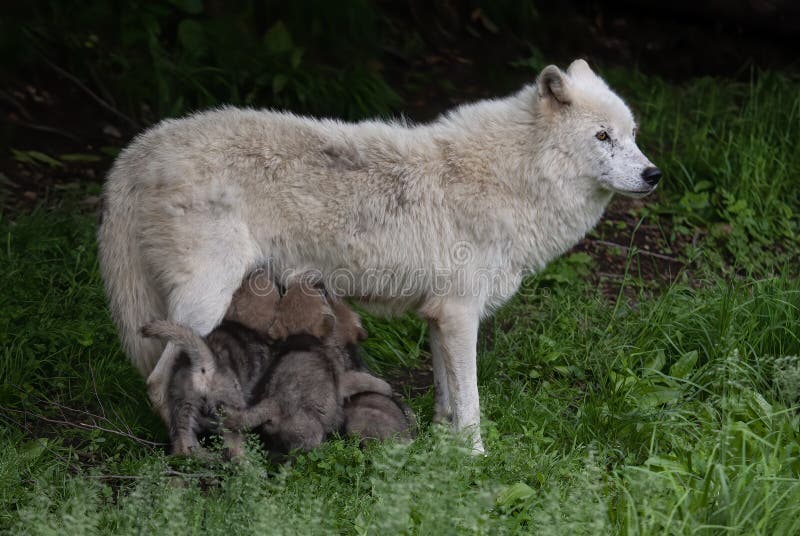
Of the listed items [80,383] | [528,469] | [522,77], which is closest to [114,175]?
[80,383]

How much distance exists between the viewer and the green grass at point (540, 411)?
383 centimetres

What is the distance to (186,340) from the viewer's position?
4.58 metres

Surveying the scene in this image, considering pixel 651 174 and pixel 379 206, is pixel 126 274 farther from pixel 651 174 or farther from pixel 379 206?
pixel 651 174

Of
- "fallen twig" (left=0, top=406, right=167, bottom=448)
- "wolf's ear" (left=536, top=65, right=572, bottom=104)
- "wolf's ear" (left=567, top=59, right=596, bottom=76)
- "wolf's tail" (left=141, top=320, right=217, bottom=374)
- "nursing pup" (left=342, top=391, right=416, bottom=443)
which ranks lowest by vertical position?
"fallen twig" (left=0, top=406, right=167, bottom=448)

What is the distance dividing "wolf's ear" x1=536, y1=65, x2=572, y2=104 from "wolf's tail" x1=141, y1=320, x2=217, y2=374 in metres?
2.13

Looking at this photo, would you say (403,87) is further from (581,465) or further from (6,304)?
(581,465)

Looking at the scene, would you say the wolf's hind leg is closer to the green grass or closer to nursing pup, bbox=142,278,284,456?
nursing pup, bbox=142,278,284,456

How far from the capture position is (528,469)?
467 centimetres

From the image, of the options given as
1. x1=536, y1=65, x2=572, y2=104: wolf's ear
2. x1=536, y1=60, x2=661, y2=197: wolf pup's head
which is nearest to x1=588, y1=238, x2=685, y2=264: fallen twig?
x1=536, y1=60, x2=661, y2=197: wolf pup's head

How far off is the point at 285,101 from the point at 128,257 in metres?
3.22

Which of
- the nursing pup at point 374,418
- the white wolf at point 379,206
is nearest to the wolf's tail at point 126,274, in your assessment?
the white wolf at point 379,206

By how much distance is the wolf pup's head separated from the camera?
5191mm

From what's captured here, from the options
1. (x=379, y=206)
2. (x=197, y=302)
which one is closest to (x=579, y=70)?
(x=379, y=206)

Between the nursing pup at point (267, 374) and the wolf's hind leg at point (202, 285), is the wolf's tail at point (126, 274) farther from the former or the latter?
the nursing pup at point (267, 374)
